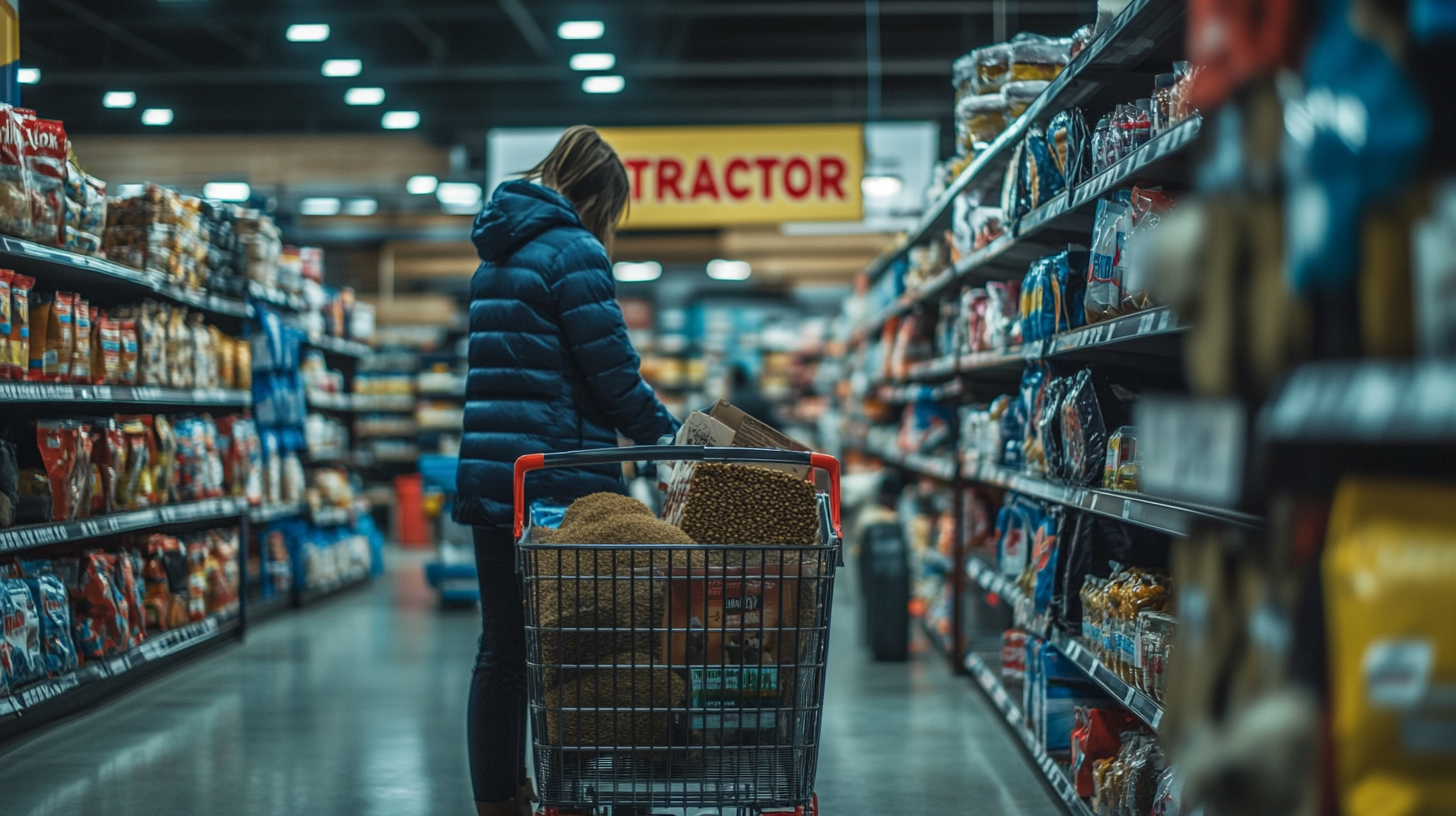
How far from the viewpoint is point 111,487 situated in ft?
14.2

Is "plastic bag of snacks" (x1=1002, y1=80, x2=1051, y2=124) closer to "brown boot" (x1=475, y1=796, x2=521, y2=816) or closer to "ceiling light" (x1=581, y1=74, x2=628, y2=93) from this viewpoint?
"brown boot" (x1=475, y1=796, x2=521, y2=816)

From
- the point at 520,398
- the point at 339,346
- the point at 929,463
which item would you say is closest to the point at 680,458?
the point at 520,398

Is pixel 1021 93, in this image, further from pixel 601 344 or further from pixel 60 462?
pixel 60 462

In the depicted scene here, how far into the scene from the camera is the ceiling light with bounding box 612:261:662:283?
18578 mm

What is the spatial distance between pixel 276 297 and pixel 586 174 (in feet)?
14.3

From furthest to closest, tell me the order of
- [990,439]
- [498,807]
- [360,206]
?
[360,206]
[990,439]
[498,807]

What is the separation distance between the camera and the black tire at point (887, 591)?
518 cm

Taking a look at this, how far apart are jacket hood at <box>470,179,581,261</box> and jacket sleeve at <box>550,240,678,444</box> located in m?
0.08

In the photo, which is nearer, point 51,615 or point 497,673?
point 497,673

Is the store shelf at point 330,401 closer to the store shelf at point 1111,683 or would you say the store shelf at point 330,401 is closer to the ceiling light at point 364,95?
the store shelf at point 1111,683

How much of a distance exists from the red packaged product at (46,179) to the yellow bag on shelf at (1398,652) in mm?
3865

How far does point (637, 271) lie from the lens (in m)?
19.4

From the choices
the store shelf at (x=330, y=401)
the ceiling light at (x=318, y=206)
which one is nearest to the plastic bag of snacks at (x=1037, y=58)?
the store shelf at (x=330, y=401)

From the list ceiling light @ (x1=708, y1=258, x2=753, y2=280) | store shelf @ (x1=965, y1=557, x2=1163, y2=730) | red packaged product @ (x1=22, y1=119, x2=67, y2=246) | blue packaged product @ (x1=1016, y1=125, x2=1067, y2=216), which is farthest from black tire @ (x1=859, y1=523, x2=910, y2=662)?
ceiling light @ (x1=708, y1=258, x2=753, y2=280)
